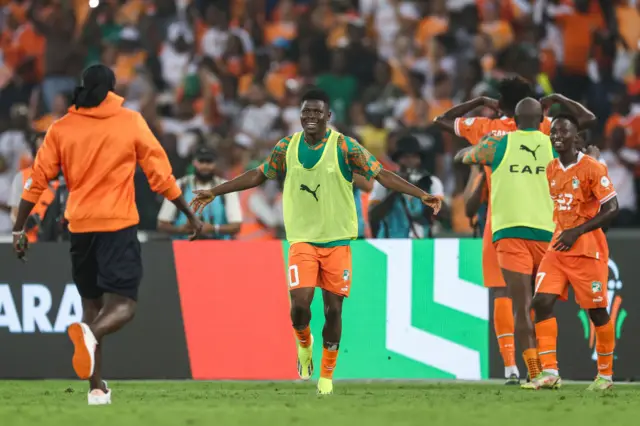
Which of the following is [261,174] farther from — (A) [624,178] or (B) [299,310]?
(A) [624,178]

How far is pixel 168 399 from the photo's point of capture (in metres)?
10.8

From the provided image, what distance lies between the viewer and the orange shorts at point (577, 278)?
454 inches

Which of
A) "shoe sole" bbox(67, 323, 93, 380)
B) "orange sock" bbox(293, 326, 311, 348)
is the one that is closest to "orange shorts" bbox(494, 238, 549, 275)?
"orange sock" bbox(293, 326, 311, 348)

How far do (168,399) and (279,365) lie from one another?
3506mm

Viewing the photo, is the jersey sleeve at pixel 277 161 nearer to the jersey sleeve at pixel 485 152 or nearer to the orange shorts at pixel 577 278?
the jersey sleeve at pixel 485 152

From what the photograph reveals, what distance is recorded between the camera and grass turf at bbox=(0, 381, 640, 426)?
8.79m

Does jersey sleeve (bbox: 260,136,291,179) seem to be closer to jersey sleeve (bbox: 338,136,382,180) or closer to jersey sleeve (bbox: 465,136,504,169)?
jersey sleeve (bbox: 338,136,382,180)

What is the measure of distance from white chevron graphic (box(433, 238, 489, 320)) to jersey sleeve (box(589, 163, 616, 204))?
2.76 meters

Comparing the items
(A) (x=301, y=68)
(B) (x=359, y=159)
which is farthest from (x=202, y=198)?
(A) (x=301, y=68)

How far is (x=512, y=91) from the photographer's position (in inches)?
500

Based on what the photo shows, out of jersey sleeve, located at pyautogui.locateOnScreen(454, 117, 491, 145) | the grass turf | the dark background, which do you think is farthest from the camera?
the dark background

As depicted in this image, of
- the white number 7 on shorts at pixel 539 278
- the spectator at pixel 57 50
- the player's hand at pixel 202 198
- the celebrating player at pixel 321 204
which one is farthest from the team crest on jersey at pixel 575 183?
the spectator at pixel 57 50

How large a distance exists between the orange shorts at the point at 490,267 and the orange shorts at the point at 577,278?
1329 millimetres

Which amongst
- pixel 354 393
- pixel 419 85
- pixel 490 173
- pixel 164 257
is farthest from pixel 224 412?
pixel 419 85
